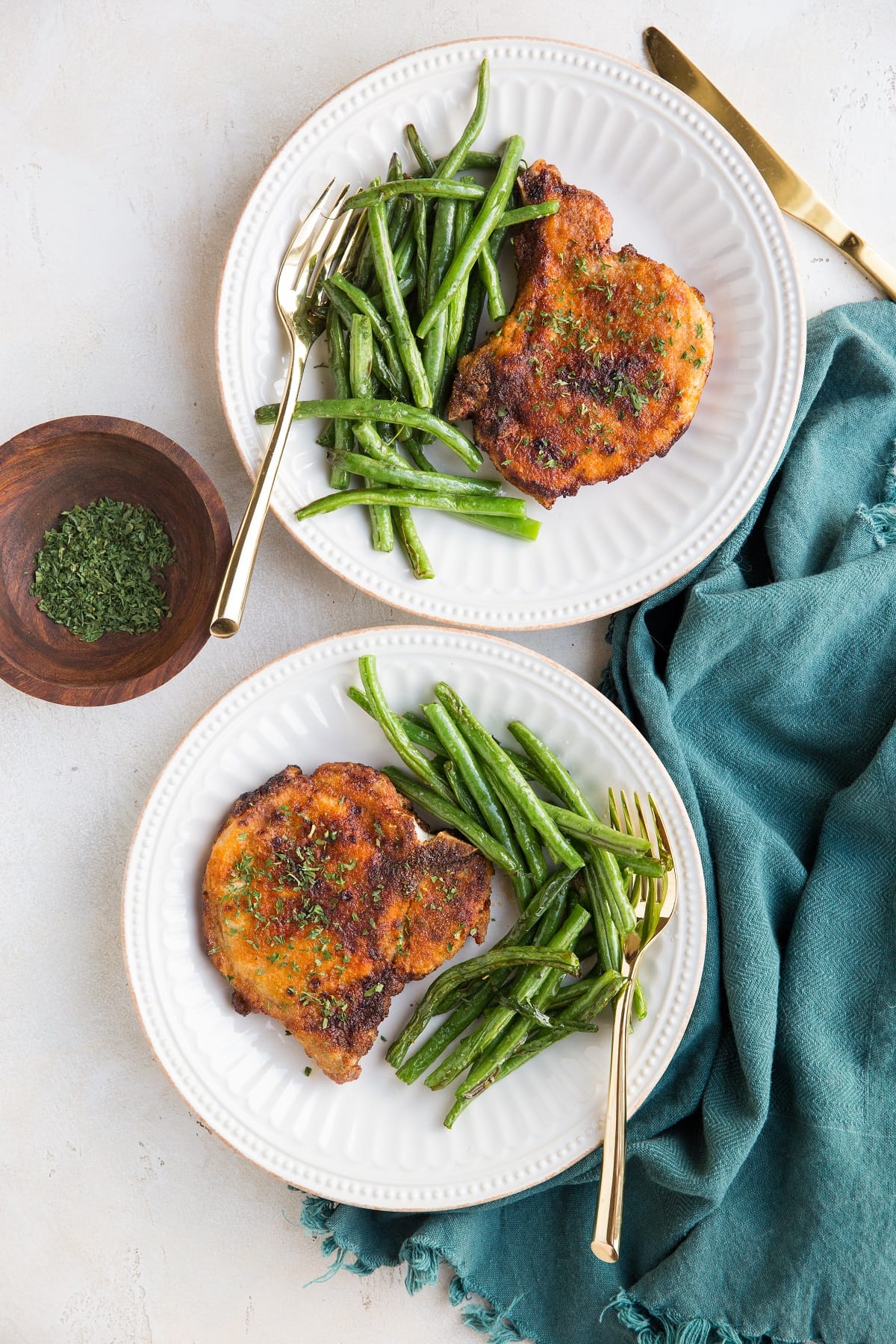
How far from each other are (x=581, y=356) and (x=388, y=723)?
1290mm

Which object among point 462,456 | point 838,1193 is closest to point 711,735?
point 462,456

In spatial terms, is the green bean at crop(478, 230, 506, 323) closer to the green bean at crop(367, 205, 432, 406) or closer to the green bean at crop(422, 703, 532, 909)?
the green bean at crop(367, 205, 432, 406)

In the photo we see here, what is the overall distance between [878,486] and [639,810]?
1.47 meters

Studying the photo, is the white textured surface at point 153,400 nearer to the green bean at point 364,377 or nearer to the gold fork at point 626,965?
the green bean at point 364,377

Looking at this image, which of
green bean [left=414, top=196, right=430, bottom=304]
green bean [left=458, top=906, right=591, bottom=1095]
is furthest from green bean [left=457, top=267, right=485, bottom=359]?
green bean [left=458, top=906, right=591, bottom=1095]

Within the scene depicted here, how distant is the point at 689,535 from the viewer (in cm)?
300

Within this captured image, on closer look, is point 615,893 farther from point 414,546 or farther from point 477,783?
point 414,546

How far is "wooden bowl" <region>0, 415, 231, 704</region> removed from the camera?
108 inches

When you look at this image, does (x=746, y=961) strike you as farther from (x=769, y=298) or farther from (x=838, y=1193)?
(x=769, y=298)

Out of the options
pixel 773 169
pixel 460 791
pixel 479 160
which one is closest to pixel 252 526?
pixel 460 791

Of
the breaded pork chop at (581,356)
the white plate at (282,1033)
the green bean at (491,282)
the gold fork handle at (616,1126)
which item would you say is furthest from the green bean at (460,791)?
the green bean at (491,282)

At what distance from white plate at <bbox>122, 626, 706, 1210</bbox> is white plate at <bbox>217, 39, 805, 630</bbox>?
0.23 m

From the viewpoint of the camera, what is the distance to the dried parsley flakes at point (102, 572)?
2920mm

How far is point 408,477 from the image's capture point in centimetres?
284
